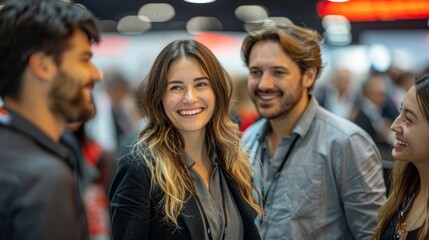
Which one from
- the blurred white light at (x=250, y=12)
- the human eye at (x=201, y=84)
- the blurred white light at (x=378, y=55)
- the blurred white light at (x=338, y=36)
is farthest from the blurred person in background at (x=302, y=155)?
the blurred white light at (x=338, y=36)

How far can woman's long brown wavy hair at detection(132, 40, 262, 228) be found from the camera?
2.41m

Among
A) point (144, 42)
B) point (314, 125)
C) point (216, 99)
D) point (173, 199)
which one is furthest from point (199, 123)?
point (144, 42)

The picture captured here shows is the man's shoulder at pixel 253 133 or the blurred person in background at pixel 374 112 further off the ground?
the man's shoulder at pixel 253 133

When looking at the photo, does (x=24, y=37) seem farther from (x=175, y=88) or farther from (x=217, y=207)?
(x=217, y=207)

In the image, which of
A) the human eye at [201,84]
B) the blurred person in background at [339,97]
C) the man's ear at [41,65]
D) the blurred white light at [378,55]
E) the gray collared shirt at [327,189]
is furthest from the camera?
the blurred white light at [378,55]

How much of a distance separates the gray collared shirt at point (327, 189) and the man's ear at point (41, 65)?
1.65 meters

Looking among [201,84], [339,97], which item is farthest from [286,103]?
[339,97]

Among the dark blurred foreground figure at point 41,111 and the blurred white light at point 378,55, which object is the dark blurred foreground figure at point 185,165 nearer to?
the dark blurred foreground figure at point 41,111

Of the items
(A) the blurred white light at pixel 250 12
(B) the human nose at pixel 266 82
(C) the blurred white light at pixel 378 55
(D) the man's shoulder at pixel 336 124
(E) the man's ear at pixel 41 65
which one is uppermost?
(E) the man's ear at pixel 41 65

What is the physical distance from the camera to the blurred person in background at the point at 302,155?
2.90 meters

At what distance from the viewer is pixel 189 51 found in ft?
8.36

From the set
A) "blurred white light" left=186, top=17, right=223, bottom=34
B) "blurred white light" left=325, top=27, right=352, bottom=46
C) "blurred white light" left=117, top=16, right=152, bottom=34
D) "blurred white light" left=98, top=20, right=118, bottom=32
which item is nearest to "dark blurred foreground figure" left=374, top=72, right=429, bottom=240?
"blurred white light" left=117, top=16, right=152, bottom=34

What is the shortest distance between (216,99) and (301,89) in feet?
2.29

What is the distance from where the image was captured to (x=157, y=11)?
36.8ft
